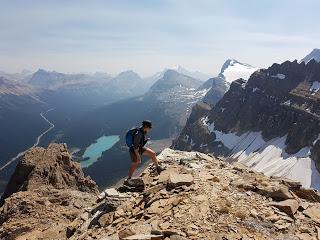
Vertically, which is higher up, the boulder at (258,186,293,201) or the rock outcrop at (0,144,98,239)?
the boulder at (258,186,293,201)

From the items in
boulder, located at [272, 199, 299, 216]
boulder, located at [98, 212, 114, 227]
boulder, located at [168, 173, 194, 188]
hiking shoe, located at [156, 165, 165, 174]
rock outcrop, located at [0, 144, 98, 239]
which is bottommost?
rock outcrop, located at [0, 144, 98, 239]

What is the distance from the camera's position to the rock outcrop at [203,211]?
1844cm

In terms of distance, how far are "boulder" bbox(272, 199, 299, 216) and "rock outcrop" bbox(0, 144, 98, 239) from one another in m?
13.8

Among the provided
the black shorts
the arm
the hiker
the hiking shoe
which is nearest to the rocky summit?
the hiking shoe

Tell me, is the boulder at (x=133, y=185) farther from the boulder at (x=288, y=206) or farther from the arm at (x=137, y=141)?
the boulder at (x=288, y=206)

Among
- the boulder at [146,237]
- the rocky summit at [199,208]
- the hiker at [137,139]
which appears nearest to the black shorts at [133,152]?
the hiker at [137,139]

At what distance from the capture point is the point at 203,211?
765 inches

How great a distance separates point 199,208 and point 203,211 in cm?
33

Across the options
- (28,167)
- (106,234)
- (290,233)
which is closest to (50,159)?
(28,167)

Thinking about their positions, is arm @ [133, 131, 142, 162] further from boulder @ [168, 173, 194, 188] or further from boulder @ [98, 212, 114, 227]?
boulder @ [98, 212, 114, 227]

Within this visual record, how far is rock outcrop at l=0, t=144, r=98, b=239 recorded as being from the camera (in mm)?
33438

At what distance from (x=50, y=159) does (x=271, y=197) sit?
165 feet

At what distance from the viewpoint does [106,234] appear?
789 inches

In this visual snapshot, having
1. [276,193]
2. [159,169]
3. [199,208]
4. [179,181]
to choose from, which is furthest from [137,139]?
[276,193]
